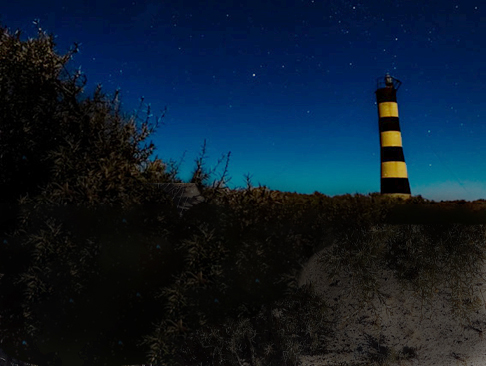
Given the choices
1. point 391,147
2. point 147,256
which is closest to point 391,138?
point 391,147

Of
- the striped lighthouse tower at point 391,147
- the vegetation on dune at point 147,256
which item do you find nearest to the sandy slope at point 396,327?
the vegetation on dune at point 147,256

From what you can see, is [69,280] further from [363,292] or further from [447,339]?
[447,339]

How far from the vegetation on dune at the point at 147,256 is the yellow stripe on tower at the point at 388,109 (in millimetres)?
10270

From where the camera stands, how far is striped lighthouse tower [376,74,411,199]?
597 inches

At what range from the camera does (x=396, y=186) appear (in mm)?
15180

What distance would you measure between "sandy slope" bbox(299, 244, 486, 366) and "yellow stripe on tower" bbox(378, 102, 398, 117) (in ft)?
34.8

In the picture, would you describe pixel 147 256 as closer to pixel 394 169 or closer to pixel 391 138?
pixel 394 169

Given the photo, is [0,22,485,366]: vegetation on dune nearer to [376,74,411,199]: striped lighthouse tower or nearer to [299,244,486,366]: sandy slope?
[299,244,486,366]: sandy slope

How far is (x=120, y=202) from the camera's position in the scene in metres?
5.91

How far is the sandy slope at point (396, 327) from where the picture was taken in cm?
562

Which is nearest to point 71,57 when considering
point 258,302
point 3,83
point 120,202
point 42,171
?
point 3,83

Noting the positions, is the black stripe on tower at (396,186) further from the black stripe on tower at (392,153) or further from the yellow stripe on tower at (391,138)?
the yellow stripe on tower at (391,138)

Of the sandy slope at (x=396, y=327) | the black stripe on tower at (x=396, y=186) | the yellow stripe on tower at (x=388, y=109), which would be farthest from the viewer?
the yellow stripe on tower at (x=388, y=109)

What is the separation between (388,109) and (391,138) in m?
1.12
